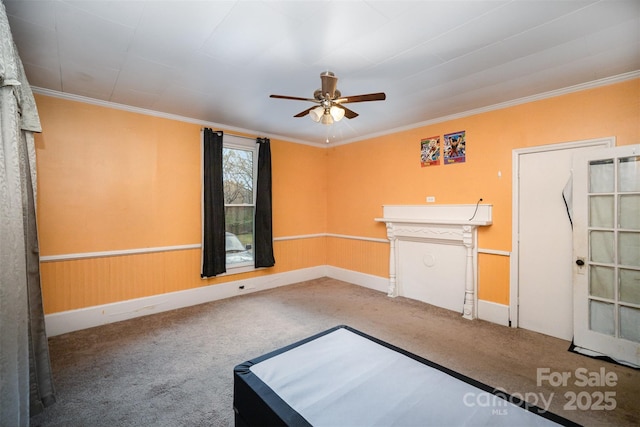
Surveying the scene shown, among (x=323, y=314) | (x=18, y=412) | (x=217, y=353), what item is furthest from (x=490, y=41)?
(x=18, y=412)

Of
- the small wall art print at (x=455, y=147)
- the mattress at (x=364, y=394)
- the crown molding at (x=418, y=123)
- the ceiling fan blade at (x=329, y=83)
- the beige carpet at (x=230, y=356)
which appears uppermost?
the crown molding at (x=418, y=123)

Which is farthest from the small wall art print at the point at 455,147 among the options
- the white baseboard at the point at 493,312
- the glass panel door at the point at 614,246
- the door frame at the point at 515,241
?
the white baseboard at the point at 493,312

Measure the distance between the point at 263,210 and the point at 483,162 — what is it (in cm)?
330

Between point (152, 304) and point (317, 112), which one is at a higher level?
point (317, 112)

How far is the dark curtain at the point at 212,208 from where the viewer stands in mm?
4070

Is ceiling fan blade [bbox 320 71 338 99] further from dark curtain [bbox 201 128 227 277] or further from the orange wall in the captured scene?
dark curtain [bbox 201 128 227 277]

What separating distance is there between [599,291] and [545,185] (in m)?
1.16

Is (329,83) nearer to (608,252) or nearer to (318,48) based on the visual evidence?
(318,48)

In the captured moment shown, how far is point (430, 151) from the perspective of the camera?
408 centimetres

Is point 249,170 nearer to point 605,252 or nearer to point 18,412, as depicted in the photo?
point 18,412

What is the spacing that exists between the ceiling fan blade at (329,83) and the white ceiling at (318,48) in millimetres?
177

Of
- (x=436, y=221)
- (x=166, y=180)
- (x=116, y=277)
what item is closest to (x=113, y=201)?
(x=166, y=180)

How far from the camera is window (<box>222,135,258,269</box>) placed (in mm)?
4438

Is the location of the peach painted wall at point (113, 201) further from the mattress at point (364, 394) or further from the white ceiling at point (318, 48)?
the mattress at point (364, 394)
